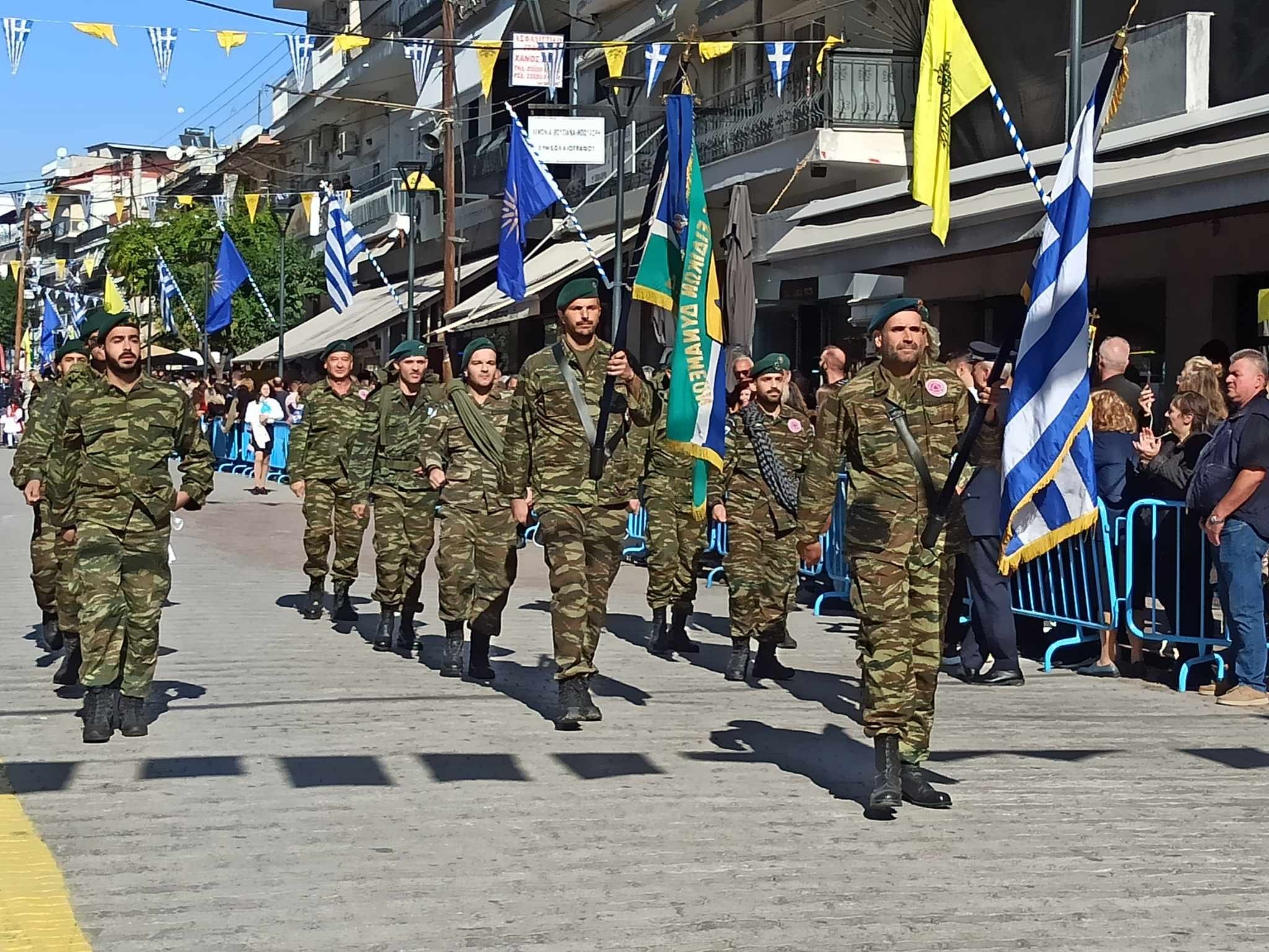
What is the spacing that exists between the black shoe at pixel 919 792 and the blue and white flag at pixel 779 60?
57.3 ft

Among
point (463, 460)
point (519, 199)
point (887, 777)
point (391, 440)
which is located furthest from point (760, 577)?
point (519, 199)

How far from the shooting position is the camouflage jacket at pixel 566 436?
8.63 metres

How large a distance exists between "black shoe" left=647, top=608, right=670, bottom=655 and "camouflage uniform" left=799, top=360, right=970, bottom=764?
14.6ft

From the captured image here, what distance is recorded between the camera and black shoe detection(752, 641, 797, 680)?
399 inches

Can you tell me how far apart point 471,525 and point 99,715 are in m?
2.88

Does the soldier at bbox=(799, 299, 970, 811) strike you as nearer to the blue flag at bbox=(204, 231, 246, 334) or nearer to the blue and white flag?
the blue and white flag

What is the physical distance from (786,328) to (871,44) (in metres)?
4.40

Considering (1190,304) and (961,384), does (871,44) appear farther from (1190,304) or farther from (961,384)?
(961,384)

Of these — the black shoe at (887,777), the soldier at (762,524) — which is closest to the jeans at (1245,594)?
the soldier at (762,524)

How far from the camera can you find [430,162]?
41219mm

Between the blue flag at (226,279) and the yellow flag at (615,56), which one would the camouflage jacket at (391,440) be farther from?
the blue flag at (226,279)

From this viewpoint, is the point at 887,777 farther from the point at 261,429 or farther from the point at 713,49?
the point at 261,429

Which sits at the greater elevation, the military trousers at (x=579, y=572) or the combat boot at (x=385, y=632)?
the military trousers at (x=579, y=572)

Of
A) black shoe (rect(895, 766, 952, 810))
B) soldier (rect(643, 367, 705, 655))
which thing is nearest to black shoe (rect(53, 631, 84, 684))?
soldier (rect(643, 367, 705, 655))
